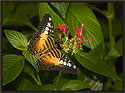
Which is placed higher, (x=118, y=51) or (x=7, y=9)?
(x=7, y=9)

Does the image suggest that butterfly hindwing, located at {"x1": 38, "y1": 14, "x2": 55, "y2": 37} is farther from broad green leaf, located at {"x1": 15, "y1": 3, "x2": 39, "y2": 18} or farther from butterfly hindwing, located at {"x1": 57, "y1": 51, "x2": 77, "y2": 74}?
broad green leaf, located at {"x1": 15, "y1": 3, "x2": 39, "y2": 18}

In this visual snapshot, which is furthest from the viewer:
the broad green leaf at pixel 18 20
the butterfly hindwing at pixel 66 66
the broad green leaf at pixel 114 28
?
the broad green leaf at pixel 114 28

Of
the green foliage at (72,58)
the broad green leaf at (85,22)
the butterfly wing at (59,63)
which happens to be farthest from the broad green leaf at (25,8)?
the butterfly wing at (59,63)

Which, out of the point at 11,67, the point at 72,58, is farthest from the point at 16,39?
the point at 72,58

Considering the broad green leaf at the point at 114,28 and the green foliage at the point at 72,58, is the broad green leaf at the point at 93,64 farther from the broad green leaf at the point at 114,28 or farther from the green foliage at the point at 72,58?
the broad green leaf at the point at 114,28

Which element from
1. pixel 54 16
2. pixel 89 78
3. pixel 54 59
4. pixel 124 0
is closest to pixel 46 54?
pixel 54 59

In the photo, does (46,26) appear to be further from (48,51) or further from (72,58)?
(72,58)

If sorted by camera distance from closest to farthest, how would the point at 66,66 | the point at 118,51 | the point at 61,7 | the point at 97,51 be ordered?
the point at 66,66 < the point at 61,7 < the point at 97,51 < the point at 118,51

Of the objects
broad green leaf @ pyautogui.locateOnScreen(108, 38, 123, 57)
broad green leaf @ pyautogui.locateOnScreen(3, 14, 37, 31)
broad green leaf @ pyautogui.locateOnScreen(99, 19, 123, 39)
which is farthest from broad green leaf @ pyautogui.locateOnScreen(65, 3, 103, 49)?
broad green leaf @ pyautogui.locateOnScreen(99, 19, 123, 39)
